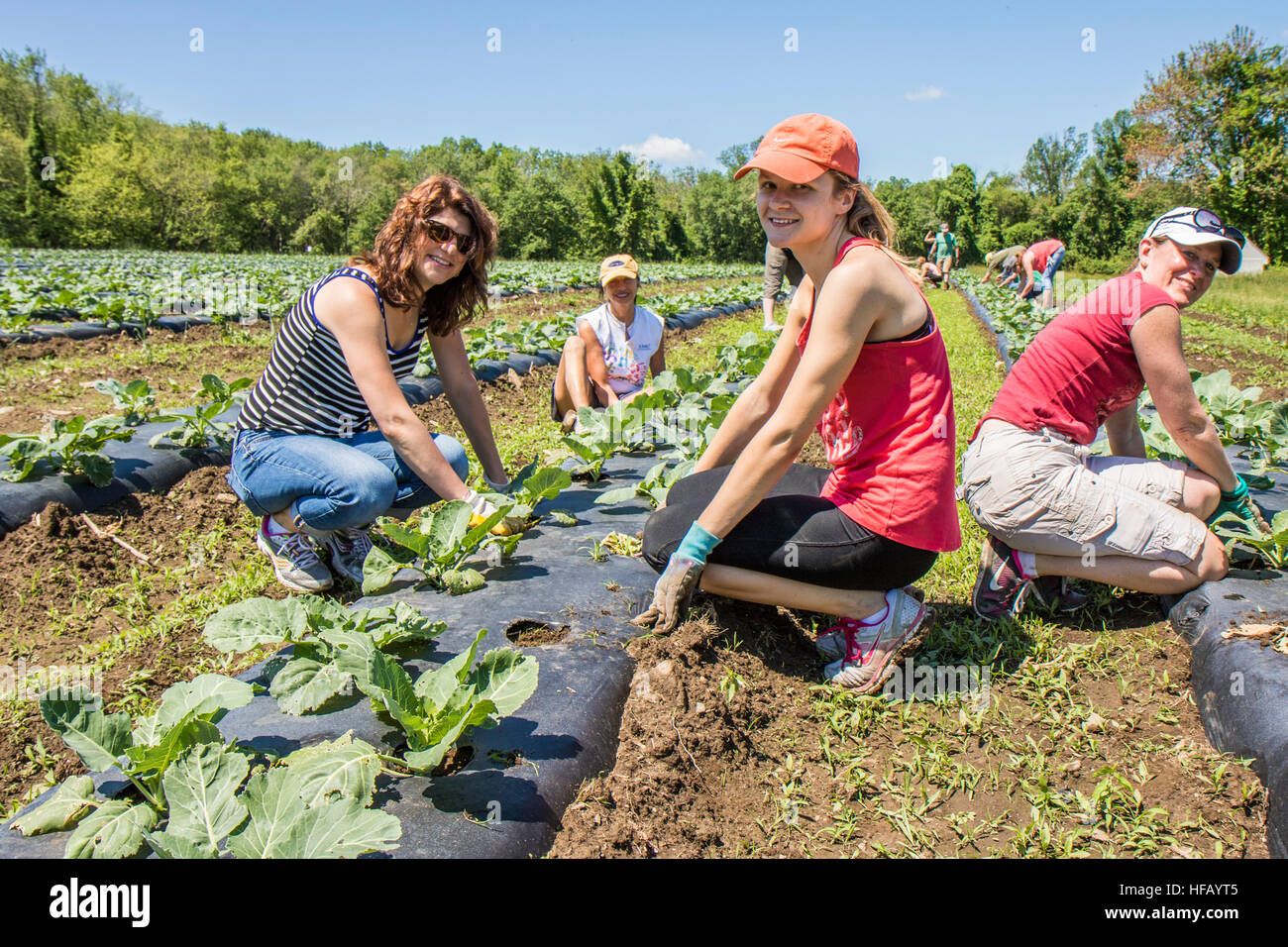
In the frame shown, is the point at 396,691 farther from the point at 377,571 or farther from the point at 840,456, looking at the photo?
the point at 840,456

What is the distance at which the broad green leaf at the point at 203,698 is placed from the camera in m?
1.49

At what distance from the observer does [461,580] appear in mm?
2357

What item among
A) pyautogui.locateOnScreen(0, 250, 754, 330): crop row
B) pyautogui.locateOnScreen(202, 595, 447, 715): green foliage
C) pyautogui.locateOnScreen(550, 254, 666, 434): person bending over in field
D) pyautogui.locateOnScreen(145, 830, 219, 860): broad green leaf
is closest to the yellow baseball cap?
pyautogui.locateOnScreen(550, 254, 666, 434): person bending over in field

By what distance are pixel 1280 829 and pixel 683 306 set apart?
11112 mm

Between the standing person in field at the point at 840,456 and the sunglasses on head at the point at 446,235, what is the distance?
114cm

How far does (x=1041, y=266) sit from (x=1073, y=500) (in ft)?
38.8

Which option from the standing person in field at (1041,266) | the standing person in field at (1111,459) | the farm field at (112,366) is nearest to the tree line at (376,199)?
the standing person in field at (1041,266)

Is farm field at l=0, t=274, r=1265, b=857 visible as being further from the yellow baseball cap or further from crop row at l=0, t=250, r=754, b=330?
crop row at l=0, t=250, r=754, b=330

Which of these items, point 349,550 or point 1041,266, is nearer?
point 349,550

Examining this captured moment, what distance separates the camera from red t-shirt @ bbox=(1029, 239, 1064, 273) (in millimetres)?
12312

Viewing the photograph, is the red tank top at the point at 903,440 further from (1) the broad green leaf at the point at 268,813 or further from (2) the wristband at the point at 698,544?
(1) the broad green leaf at the point at 268,813

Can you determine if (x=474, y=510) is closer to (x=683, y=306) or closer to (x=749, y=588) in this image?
(x=749, y=588)

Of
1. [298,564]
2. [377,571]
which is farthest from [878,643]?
[298,564]
